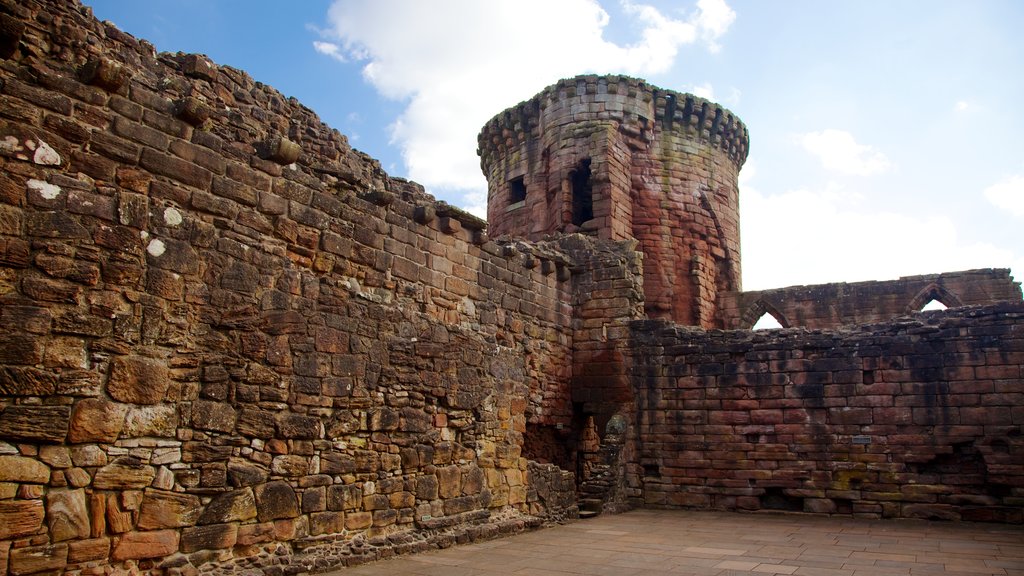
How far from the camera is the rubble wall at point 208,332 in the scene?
5.10 meters

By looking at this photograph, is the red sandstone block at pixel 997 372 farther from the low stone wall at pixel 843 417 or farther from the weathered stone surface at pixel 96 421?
the weathered stone surface at pixel 96 421

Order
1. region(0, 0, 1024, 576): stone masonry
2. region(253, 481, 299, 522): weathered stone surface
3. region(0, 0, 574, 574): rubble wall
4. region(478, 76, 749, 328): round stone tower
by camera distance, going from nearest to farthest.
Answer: region(0, 0, 574, 574): rubble wall < region(0, 0, 1024, 576): stone masonry < region(253, 481, 299, 522): weathered stone surface < region(478, 76, 749, 328): round stone tower

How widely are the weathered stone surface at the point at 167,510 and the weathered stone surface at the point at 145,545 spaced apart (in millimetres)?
56

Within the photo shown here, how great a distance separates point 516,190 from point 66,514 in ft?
55.6

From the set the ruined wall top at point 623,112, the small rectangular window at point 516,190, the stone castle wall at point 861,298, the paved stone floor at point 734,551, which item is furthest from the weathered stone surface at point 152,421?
the small rectangular window at point 516,190

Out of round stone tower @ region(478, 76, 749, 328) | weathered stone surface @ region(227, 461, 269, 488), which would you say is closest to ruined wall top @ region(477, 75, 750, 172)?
round stone tower @ region(478, 76, 749, 328)

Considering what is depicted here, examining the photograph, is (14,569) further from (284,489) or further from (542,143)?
(542,143)

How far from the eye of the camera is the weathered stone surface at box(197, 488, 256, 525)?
19.4ft

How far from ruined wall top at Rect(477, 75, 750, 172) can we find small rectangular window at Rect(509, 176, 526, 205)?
3.27 feet

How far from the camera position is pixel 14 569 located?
4691mm

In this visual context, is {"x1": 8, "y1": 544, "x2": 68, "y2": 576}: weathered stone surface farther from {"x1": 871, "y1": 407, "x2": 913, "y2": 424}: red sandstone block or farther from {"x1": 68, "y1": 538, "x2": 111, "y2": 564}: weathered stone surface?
{"x1": 871, "y1": 407, "x2": 913, "y2": 424}: red sandstone block

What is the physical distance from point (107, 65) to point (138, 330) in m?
2.02

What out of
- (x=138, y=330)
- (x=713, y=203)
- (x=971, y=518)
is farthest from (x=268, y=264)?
(x=713, y=203)

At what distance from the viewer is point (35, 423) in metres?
4.94
